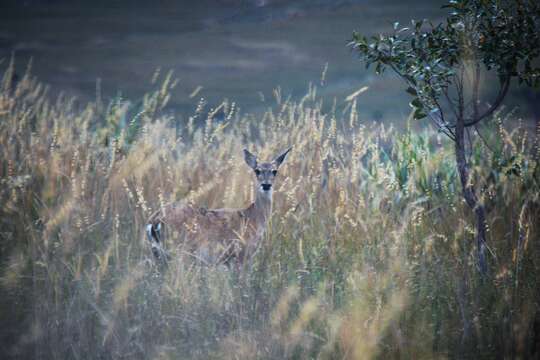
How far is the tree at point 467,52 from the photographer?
496 centimetres

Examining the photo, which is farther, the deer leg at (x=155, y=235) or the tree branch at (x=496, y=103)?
the deer leg at (x=155, y=235)

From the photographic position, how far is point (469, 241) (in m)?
5.30

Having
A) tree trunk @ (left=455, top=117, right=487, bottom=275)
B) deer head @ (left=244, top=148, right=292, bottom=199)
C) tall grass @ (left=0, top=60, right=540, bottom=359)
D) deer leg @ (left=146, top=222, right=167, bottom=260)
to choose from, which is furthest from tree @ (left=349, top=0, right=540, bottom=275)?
deer leg @ (left=146, top=222, right=167, bottom=260)

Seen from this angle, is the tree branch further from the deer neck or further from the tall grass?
the deer neck

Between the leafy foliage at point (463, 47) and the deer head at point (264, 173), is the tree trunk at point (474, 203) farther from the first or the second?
the deer head at point (264, 173)

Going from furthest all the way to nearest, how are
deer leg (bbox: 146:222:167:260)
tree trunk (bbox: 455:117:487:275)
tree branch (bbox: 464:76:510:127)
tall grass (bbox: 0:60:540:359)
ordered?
1. deer leg (bbox: 146:222:167:260)
2. tree branch (bbox: 464:76:510:127)
3. tree trunk (bbox: 455:117:487:275)
4. tall grass (bbox: 0:60:540:359)

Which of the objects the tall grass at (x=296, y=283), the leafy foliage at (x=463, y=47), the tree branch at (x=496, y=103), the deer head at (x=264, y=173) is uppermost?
the leafy foliage at (x=463, y=47)

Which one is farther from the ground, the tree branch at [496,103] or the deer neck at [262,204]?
the tree branch at [496,103]

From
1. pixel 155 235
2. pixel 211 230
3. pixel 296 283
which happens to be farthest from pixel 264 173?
pixel 296 283

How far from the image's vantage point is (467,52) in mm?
4953

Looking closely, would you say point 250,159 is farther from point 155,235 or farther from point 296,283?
point 296,283

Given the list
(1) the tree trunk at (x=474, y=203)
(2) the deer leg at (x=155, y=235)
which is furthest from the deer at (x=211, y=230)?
(1) the tree trunk at (x=474, y=203)

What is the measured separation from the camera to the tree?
195 inches

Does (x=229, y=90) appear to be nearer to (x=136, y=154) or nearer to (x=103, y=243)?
(x=136, y=154)
